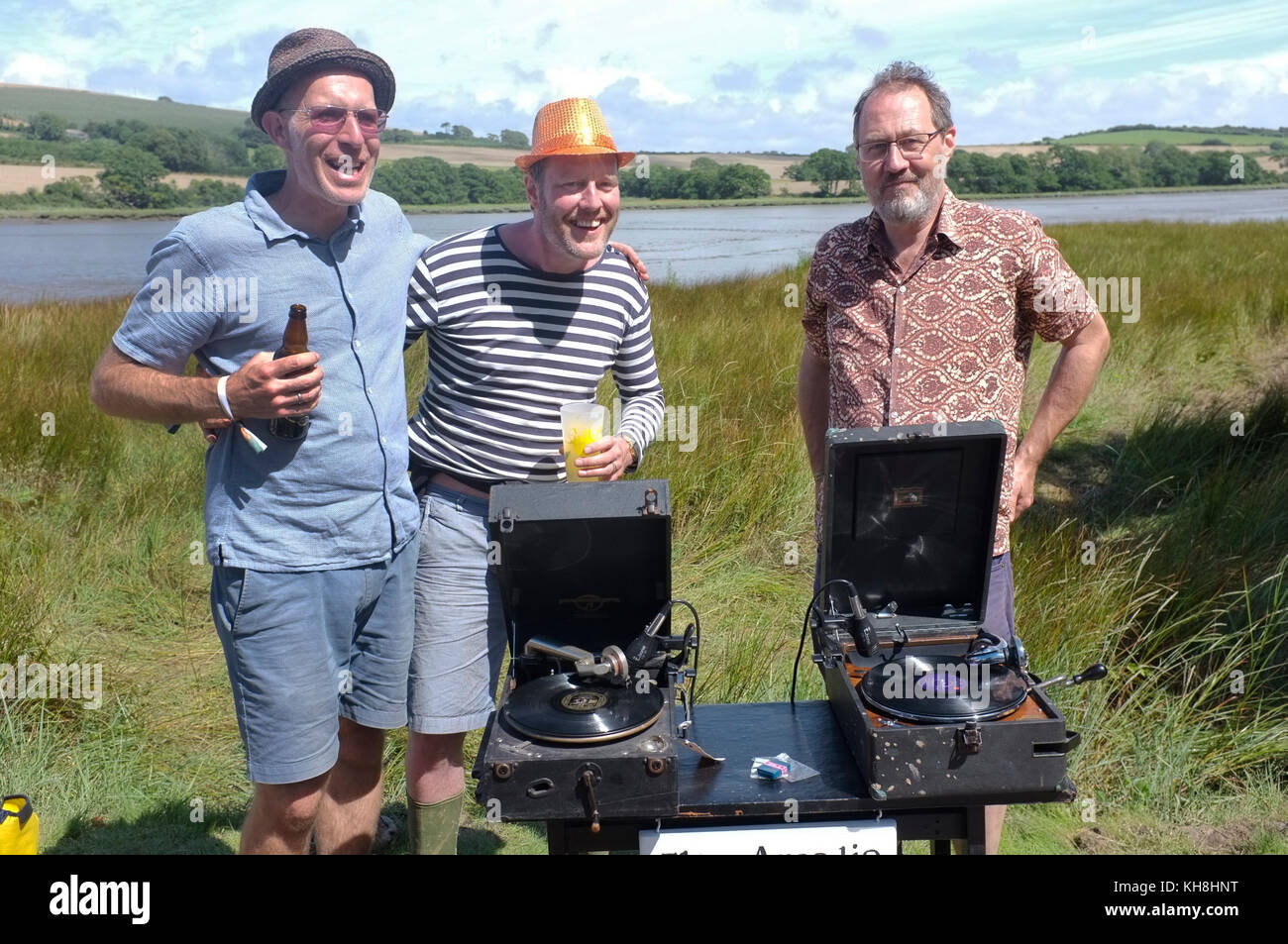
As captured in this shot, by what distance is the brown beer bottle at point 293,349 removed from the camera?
8.52 ft

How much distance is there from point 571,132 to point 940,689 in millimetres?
1819

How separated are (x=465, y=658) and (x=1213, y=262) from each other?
17.6 meters

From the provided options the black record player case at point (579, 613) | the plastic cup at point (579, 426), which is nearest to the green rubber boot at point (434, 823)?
the black record player case at point (579, 613)

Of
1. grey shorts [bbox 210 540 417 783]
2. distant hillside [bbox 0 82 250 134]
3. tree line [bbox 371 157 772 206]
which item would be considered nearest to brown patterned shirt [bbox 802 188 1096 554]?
grey shorts [bbox 210 540 417 783]

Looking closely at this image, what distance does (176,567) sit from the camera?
243 inches

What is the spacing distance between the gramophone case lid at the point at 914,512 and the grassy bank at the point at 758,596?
154cm

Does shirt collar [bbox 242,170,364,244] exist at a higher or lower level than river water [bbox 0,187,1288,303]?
lower

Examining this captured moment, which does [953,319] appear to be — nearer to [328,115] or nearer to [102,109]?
[328,115]

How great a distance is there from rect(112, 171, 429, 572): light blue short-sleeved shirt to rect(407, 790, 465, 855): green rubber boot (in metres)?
0.92

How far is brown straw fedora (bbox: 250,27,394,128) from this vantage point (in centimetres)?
266

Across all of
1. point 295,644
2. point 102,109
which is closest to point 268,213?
point 295,644

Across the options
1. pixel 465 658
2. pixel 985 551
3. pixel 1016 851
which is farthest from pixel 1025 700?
pixel 1016 851

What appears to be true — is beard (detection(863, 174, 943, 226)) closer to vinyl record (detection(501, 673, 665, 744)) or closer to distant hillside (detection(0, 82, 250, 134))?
vinyl record (detection(501, 673, 665, 744))

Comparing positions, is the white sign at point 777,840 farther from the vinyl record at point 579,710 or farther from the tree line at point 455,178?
the tree line at point 455,178
